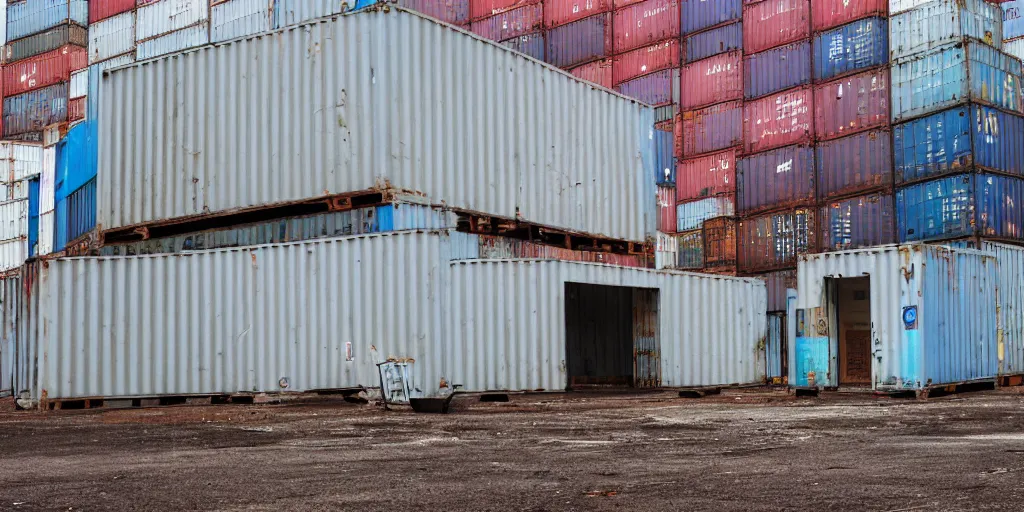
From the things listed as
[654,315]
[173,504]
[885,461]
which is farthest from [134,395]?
[885,461]

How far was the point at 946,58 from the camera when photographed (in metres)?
29.1

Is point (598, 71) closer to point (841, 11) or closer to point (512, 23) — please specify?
point (512, 23)

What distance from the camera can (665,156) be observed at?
3834 cm

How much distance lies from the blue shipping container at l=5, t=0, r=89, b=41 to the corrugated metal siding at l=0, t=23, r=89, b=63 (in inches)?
12.1

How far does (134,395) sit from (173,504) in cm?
1140

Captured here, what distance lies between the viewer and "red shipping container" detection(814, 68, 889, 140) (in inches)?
1217

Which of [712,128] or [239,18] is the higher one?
[239,18]

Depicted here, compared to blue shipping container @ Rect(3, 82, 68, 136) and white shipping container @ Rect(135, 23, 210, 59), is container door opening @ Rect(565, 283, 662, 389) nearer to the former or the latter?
white shipping container @ Rect(135, 23, 210, 59)

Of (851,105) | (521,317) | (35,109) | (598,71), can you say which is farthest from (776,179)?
(35,109)

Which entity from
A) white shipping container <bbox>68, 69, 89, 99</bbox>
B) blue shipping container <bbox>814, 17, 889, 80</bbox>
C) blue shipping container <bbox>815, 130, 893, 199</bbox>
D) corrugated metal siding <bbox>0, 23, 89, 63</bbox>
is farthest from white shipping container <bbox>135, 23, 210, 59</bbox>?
blue shipping container <bbox>815, 130, 893, 199</bbox>

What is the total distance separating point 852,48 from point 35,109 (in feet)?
127

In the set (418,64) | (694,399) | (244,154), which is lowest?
(694,399)

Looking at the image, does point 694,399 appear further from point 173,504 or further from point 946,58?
point 946,58

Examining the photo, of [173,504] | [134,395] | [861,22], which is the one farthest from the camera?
[861,22]
